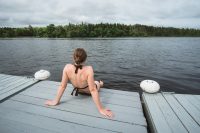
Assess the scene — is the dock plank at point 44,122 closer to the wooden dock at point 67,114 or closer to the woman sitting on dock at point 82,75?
the wooden dock at point 67,114

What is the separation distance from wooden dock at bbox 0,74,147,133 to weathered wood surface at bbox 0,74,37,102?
0.30 ft

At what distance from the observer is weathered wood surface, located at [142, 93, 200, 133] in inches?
137

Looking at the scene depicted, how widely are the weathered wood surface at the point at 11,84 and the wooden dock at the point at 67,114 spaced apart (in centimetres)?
9

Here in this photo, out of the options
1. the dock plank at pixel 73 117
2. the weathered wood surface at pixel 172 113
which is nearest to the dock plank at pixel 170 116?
the weathered wood surface at pixel 172 113

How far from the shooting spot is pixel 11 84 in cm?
590

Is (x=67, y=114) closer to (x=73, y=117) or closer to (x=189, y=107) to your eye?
(x=73, y=117)

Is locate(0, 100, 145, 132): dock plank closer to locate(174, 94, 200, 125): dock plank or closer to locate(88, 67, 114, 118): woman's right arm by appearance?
locate(88, 67, 114, 118): woman's right arm

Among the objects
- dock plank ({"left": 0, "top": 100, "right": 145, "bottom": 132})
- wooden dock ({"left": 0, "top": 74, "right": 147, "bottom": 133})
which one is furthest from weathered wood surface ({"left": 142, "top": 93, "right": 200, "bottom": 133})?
dock plank ({"left": 0, "top": 100, "right": 145, "bottom": 132})

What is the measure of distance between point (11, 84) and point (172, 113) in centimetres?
498

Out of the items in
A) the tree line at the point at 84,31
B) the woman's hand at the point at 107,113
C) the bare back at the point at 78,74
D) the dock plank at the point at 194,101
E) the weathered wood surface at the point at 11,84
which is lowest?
the dock plank at the point at 194,101

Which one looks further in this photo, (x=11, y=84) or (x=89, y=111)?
(x=11, y=84)

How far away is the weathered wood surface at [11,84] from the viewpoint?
16.5 ft

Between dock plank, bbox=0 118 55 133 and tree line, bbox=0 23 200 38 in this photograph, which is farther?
tree line, bbox=0 23 200 38

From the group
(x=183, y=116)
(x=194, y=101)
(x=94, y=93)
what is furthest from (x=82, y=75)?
(x=194, y=101)
